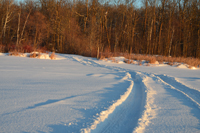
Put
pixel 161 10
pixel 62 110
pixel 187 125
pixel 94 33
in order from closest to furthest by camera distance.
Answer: pixel 187 125 < pixel 62 110 < pixel 94 33 < pixel 161 10

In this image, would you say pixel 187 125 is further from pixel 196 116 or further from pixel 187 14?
pixel 187 14

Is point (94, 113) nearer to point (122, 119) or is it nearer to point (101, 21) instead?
point (122, 119)

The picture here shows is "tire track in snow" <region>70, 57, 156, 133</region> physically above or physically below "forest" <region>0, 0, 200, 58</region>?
below

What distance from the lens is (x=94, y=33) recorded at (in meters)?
17.8

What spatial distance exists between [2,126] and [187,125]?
92.8 inches

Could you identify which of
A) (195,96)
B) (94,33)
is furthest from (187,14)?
(195,96)

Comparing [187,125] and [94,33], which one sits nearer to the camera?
[187,125]

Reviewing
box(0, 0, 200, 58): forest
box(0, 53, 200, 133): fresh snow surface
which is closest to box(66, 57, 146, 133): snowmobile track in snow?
box(0, 53, 200, 133): fresh snow surface

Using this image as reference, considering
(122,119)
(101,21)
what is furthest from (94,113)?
(101,21)

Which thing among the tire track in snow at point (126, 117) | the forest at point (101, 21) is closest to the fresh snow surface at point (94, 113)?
the tire track in snow at point (126, 117)

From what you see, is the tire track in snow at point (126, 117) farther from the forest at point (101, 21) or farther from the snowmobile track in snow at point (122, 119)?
the forest at point (101, 21)

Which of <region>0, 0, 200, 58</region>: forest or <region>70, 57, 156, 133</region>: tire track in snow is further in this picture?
<region>0, 0, 200, 58</region>: forest

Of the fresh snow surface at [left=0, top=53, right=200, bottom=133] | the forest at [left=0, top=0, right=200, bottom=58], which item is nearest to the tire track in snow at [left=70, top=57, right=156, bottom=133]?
the fresh snow surface at [left=0, top=53, right=200, bottom=133]

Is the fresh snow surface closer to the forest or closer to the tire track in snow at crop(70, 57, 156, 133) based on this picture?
the tire track in snow at crop(70, 57, 156, 133)
